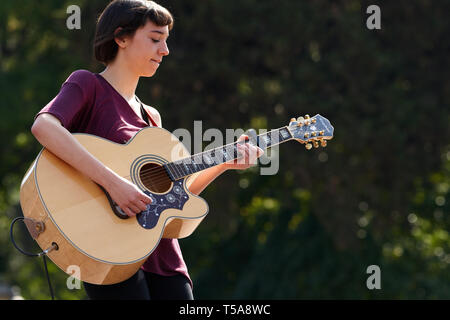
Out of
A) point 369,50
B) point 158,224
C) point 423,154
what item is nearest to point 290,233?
point 423,154

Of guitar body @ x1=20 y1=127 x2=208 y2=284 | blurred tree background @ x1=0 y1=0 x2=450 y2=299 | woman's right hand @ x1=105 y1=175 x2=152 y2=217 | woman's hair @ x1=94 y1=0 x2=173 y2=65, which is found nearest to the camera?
guitar body @ x1=20 y1=127 x2=208 y2=284

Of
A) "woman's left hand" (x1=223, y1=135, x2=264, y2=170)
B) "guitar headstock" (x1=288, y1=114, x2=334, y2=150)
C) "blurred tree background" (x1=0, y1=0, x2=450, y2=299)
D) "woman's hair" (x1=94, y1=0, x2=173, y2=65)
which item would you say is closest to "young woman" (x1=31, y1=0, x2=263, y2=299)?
"woman's hair" (x1=94, y1=0, x2=173, y2=65)

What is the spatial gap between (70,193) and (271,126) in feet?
19.5

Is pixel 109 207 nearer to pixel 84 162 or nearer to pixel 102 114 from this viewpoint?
pixel 84 162

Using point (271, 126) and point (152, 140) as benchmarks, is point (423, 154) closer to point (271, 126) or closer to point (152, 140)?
point (271, 126)

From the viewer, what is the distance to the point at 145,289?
8.84 feet

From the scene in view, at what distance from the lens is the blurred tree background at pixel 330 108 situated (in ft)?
27.4

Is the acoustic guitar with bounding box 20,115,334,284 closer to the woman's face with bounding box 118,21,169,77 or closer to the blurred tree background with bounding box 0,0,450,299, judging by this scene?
the woman's face with bounding box 118,21,169,77

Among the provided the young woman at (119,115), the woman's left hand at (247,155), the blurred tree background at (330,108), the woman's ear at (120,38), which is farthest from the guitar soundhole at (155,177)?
the blurred tree background at (330,108)

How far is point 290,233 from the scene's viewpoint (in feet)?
32.7

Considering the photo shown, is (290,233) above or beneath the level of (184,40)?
beneath

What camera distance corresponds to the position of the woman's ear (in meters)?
2.87

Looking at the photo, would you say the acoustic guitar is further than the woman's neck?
No

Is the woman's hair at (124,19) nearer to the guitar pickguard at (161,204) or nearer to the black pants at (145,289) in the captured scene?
the guitar pickguard at (161,204)
